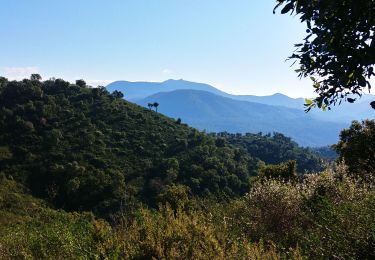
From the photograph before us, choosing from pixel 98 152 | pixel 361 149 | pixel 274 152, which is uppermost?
pixel 361 149

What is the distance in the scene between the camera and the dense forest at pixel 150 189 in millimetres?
8875

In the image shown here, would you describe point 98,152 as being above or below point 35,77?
below

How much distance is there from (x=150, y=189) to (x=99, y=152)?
19426 millimetres

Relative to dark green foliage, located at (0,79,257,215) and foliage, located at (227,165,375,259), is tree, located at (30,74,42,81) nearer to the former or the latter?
dark green foliage, located at (0,79,257,215)

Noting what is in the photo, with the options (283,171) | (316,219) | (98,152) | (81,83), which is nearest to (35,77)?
(81,83)

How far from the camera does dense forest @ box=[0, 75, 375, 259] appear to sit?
8875 mm

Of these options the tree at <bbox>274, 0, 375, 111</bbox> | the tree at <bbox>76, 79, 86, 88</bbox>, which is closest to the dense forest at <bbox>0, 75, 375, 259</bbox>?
the tree at <bbox>76, 79, 86, 88</bbox>

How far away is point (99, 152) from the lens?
311ft

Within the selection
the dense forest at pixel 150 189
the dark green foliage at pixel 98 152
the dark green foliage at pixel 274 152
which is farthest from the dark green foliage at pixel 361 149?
the dark green foliage at pixel 274 152

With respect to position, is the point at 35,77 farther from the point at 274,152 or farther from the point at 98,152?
the point at 274,152

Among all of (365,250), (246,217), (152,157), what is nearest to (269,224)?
(246,217)

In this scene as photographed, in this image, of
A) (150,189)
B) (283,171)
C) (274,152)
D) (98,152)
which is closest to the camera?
(283,171)

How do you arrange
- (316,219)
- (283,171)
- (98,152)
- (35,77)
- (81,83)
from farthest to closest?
(81,83), (35,77), (98,152), (283,171), (316,219)

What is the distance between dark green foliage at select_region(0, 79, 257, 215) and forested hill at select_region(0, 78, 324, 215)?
0.21m
